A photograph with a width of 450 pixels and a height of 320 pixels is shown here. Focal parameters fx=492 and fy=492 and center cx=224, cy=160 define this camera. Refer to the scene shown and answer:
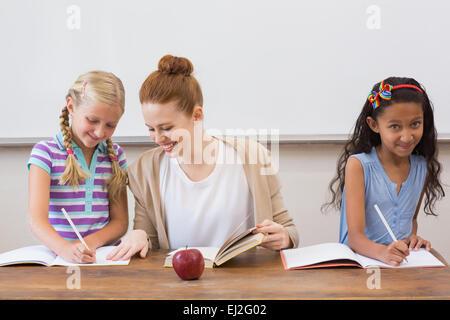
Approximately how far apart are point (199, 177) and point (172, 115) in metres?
0.29

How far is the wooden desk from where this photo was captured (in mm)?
1112

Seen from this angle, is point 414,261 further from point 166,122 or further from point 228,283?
point 166,122

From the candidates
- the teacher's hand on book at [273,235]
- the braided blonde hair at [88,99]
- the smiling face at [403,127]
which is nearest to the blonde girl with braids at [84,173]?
the braided blonde hair at [88,99]

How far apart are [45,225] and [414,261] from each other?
1.08 metres

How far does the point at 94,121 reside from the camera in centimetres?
159

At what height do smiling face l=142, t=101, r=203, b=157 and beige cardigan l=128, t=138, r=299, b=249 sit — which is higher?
smiling face l=142, t=101, r=203, b=157

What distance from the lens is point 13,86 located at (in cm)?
265

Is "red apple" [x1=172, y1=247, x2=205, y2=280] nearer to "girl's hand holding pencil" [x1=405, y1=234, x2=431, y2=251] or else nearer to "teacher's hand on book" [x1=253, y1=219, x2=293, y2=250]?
"teacher's hand on book" [x1=253, y1=219, x2=293, y2=250]

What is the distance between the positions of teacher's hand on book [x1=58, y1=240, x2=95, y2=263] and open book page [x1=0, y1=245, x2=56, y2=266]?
48mm

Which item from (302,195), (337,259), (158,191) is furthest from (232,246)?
(302,195)

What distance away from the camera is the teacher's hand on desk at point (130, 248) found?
1.46 m

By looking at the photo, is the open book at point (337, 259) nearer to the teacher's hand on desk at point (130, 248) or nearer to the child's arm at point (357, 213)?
the child's arm at point (357, 213)

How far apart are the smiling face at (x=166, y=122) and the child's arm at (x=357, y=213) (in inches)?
22.3

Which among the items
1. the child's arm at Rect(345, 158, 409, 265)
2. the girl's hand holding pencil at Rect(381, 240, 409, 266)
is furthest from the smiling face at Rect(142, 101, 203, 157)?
the girl's hand holding pencil at Rect(381, 240, 409, 266)
